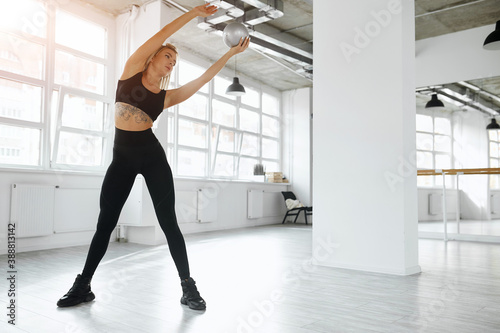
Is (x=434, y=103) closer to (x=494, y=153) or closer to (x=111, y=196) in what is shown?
(x=494, y=153)

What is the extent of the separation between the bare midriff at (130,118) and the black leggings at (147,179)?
3cm

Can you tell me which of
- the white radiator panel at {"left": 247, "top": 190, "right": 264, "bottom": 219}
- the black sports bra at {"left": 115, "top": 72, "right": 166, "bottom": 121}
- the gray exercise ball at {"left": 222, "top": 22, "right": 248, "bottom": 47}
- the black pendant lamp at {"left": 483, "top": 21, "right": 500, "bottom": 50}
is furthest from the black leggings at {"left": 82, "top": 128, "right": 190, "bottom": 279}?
the white radiator panel at {"left": 247, "top": 190, "right": 264, "bottom": 219}

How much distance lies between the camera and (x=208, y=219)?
23.6 ft

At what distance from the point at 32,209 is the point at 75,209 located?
1.98 feet

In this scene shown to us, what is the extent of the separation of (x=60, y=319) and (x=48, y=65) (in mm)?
4165

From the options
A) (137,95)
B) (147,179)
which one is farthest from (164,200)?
(137,95)

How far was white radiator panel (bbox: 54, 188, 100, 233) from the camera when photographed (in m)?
5.11

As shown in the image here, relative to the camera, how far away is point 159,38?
2.15m

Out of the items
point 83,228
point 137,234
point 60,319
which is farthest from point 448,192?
point 60,319

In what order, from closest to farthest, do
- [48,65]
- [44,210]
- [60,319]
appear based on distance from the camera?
1. [60,319]
2. [44,210]
3. [48,65]

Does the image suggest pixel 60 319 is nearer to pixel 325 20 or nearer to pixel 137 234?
pixel 325 20

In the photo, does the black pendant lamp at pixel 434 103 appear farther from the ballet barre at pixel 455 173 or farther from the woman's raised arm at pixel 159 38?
the woman's raised arm at pixel 159 38

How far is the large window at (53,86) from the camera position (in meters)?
4.94

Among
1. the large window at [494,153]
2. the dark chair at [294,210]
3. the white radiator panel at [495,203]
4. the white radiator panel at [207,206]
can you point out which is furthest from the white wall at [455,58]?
the white radiator panel at [207,206]
